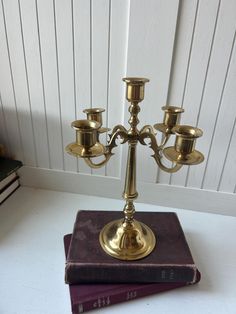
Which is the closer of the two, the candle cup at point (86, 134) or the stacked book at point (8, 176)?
the candle cup at point (86, 134)

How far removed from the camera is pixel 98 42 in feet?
2.34

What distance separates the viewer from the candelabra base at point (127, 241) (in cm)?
62

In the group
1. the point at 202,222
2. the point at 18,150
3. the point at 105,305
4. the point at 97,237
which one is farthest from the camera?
the point at 18,150

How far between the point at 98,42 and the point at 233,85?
0.38 metres

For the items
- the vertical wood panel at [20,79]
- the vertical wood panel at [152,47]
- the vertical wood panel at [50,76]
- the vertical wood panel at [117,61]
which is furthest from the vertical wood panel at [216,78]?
the vertical wood panel at [20,79]

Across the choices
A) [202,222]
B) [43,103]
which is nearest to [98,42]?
[43,103]

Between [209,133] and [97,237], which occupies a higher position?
[209,133]

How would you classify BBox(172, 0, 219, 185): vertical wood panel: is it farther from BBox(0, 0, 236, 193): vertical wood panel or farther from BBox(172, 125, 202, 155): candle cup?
BBox(172, 125, 202, 155): candle cup

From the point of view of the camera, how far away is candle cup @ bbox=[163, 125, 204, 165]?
0.47 meters

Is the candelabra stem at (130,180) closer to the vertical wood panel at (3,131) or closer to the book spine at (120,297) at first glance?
the book spine at (120,297)

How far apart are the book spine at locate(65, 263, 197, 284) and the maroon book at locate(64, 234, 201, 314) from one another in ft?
0.04

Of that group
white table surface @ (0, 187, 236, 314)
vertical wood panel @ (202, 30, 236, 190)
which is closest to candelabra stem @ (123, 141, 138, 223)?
white table surface @ (0, 187, 236, 314)

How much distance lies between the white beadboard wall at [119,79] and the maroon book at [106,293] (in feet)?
1.11

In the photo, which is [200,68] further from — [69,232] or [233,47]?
[69,232]
